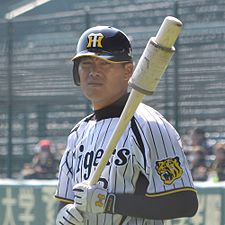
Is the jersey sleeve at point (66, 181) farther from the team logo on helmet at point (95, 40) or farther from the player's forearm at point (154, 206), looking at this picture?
the team logo on helmet at point (95, 40)

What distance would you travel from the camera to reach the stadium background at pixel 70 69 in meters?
8.43

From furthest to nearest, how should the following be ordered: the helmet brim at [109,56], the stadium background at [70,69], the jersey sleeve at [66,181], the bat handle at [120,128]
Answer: the stadium background at [70,69], the jersey sleeve at [66,181], the helmet brim at [109,56], the bat handle at [120,128]

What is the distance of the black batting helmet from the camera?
3666mm

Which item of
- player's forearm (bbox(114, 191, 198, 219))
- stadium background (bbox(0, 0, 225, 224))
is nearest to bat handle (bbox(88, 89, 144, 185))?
player's forearm (bbox(114, 191, 198, 219))

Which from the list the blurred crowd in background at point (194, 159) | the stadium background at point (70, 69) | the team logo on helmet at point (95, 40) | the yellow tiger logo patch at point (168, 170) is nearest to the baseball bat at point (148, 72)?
the yellow tiger logo patch at point (168, 170)

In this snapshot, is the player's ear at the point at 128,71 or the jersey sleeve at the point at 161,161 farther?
the player's ear at the point at 128,71

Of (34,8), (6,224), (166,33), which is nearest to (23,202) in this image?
(6,224)

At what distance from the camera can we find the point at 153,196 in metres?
3.50

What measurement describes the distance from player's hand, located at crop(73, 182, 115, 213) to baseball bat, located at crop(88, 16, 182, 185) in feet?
0.15

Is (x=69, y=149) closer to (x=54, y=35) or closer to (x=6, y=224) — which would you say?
(x=6, y=224)

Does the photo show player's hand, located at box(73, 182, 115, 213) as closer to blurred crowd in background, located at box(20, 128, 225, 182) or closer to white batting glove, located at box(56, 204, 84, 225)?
white batting glove, located at box(56, 204, 84, 225)

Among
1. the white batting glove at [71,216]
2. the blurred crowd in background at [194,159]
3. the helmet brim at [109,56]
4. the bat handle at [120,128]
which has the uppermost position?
the helmet brim at [109,56]

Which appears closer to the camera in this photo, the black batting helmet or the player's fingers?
the player's fingers

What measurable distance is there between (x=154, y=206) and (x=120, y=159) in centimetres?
24
